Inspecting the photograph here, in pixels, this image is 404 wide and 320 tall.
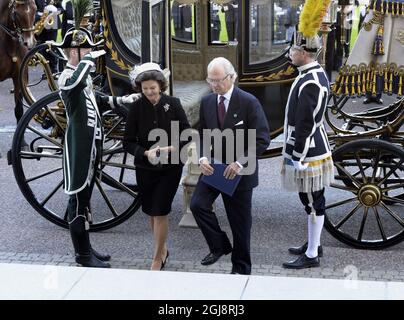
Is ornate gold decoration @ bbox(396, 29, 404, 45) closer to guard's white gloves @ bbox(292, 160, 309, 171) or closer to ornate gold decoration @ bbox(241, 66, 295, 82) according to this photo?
ornate gold decoration @ bbox(241, 66, 295, 82)

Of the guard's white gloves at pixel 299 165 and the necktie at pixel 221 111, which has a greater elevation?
the necktie at pixel 221 111

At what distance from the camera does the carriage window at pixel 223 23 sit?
7102 millimetres

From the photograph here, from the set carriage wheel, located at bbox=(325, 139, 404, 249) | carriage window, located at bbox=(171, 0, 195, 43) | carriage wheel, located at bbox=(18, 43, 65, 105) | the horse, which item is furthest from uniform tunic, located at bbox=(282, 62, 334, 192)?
the horse

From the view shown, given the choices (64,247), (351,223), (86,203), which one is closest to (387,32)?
(351,223)

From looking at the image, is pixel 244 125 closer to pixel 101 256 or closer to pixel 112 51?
pixel 101 256

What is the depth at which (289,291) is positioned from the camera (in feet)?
14.0

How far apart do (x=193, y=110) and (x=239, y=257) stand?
71.9 inches

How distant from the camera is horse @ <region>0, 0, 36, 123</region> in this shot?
8750 millimetres

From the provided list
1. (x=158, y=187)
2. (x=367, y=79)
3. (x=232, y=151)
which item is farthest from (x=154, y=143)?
(x=367, y=79)

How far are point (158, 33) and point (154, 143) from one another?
3.92ft

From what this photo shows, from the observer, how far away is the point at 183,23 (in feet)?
24.8

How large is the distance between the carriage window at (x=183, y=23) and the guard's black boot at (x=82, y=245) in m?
2.83

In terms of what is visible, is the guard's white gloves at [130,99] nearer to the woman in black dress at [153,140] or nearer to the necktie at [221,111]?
the woman in black dress at [153,140]

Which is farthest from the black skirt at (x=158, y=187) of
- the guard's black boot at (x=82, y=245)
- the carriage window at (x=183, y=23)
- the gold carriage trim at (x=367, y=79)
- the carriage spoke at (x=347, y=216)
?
the carriage window at (x=183, y=23)
